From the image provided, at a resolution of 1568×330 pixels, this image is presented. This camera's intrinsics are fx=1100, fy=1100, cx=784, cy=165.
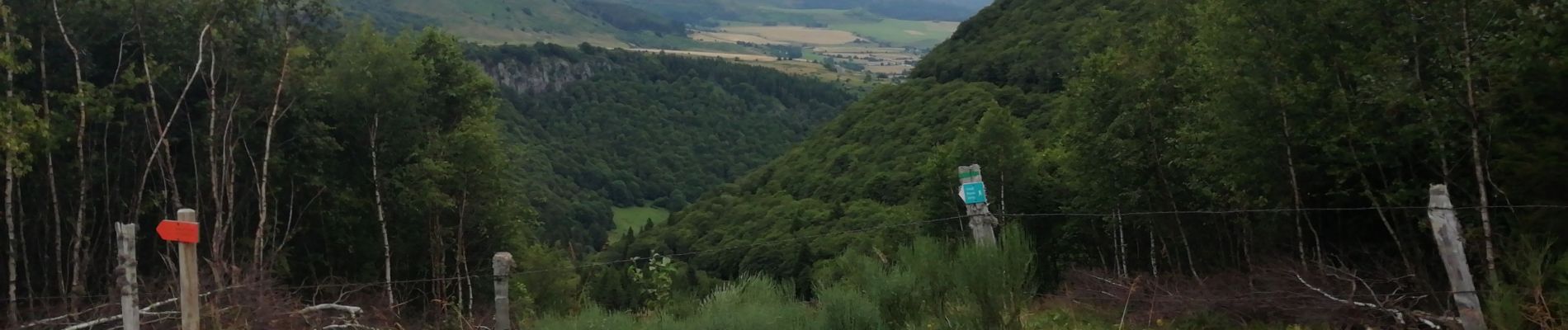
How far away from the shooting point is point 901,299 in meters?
6.39

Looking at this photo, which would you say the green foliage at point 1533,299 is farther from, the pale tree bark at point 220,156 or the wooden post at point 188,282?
the pale tree bark at point 220,156

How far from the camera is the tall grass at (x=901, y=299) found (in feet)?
19.6

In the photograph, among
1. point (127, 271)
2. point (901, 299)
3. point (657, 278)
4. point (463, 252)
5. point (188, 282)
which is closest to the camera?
point (901, 299)

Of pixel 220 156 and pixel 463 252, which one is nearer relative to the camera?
pixel 220 156

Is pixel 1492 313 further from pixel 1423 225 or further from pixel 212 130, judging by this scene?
pixel 212 130

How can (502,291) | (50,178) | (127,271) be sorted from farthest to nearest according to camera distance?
(50,178)
(502,291)
(127,271)

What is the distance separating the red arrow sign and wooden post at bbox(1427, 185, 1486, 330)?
22.9 ft

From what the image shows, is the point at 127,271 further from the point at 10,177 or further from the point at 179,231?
the point at 10,177

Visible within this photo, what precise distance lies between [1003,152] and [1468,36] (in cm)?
1743

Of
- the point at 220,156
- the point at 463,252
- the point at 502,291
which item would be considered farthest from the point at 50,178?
the point at 502,291

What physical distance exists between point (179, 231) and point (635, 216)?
108777mm

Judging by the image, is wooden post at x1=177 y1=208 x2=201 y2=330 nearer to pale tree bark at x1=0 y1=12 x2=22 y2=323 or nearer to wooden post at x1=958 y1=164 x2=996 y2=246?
wooden post at x1=958 y1=164 x2=996 y2=246

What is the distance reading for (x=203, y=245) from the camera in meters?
19.0

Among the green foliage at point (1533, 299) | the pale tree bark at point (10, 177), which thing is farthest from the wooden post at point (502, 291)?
the pale tree bark at point (10, 177)
